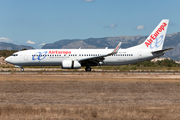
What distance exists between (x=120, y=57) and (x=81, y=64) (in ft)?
19.4

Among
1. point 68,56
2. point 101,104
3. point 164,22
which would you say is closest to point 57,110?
point 101,104

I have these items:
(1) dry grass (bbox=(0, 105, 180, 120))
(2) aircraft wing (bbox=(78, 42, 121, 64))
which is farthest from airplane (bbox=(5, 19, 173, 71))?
(1) dry grass (bbox=(0, 105, 180, 120))

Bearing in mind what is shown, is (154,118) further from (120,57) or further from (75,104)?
(120,57)

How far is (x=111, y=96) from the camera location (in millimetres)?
15492

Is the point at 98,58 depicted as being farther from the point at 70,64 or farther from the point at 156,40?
the point at 156,40

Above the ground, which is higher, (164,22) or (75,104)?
(164,22)

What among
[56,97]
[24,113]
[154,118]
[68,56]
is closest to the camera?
[154,118]

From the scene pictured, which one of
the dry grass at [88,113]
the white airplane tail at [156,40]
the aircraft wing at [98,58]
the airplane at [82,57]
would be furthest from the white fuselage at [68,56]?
the dry grass at [88,113]

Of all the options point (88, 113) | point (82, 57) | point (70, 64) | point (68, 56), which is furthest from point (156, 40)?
point (88, 113)

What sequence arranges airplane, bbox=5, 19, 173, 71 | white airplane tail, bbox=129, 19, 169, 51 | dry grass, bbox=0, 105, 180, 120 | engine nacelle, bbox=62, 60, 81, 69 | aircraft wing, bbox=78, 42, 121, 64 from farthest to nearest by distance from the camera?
white airplane tail, bbox=129, 19, 169, 51
airplane, bbox=5, 19, 173, 71
engine nacelle, bbox=62, 60, 81, 69
aircraft wing, bbox=78, 42, 121, 64
dry grass, bbox=0, 105, 180, 120

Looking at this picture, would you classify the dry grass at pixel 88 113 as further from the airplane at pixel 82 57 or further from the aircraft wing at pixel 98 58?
the airplane at pixel 82 57

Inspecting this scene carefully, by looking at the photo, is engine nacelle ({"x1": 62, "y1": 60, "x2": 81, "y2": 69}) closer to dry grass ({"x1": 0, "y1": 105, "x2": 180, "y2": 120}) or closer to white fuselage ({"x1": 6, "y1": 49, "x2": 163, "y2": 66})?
white fuselage ({"x1": 6, "y1": 49, "x2": 163, "y2": 66})

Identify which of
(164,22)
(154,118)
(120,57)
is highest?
(164,22)

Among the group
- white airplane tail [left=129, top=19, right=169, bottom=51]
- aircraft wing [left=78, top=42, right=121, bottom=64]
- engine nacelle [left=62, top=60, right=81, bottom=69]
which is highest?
white airplane tail [left=129, top=19, right=169, bottom=51]
